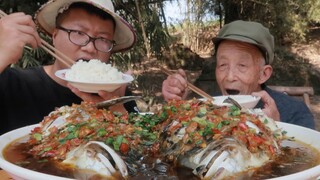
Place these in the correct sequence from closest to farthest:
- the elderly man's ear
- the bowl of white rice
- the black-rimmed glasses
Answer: the bowl of white rice < the black-rimmed glasses < the elderly man's ear

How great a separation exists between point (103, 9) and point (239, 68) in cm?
101

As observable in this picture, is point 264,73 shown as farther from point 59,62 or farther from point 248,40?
point 59,62

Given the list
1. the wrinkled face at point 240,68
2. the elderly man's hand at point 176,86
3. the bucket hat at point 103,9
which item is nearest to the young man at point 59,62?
the bucket hat at point 103,9

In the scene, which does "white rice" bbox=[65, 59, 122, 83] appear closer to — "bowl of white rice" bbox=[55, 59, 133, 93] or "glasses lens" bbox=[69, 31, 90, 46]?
"bowl of white rice" bbox=[55, 59, 133, 93]

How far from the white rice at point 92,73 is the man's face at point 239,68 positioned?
850 millimetres

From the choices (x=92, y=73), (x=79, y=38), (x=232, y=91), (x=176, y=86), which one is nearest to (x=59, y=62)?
(x=79, y=38)

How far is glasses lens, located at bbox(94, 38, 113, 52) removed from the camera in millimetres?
2442

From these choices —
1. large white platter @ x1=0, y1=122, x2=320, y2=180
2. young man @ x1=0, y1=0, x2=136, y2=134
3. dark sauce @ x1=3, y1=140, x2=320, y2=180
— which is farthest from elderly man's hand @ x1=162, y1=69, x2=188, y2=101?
dark sauce @ x1=3, y1=140, x2=320, y2=180

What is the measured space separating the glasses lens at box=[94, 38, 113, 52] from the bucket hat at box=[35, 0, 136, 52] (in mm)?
170

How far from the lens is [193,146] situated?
1.34 m

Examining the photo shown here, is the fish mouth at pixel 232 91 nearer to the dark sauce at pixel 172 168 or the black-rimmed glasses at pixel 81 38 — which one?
the black-rimmed glasses at pixel 81 38

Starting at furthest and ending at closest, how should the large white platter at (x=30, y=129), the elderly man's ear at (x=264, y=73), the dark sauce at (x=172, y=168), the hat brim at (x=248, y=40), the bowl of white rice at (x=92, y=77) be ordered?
the elderly man's ear at (x=264, y=73) < the hat brim at (x=248, y=40) < the bowl of white rice at (x=92, y=77) < the dark sauce at (x=172, y=168) < the large white platter at (x=30, y=129)

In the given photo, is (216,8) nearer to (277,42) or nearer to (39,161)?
(277,42)

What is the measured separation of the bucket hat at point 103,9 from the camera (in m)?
2.43
